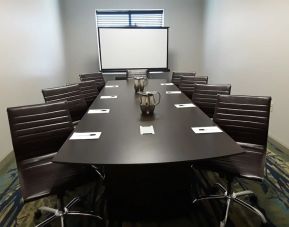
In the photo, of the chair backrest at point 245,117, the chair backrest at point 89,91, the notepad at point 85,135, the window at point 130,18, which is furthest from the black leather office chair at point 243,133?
the window at point 130,18

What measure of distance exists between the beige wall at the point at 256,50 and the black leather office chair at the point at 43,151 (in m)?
2.56

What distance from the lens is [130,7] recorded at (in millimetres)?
5715

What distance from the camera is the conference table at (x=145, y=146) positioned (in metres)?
1.18

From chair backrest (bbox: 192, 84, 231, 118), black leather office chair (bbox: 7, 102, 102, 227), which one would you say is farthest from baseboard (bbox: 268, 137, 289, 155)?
black leather office chair (bbox: 7, 102, 102, 227)

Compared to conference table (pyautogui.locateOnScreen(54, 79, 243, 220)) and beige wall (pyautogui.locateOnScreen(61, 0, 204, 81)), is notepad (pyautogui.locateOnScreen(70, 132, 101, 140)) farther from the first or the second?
beige wall (pyautogui.locateOnScreen(61, 0, 204, 81))

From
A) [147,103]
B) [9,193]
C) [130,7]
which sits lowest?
[9,193]

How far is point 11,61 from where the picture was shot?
9.93 feet

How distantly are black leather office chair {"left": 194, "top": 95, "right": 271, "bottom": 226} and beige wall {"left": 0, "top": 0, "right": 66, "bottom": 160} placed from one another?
8.06 ft

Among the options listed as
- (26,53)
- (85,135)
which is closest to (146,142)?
(85,135)

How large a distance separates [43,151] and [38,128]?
0.63ft

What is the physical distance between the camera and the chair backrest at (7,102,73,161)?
1.67 metres

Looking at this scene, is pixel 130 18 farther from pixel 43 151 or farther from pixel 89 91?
pixel 43 151

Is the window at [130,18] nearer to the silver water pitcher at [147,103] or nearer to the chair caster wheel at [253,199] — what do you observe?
the silver water pitcher at [147,103]

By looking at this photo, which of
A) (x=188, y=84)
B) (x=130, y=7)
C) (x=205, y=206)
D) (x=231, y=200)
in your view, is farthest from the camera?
(x=130, y=7)
